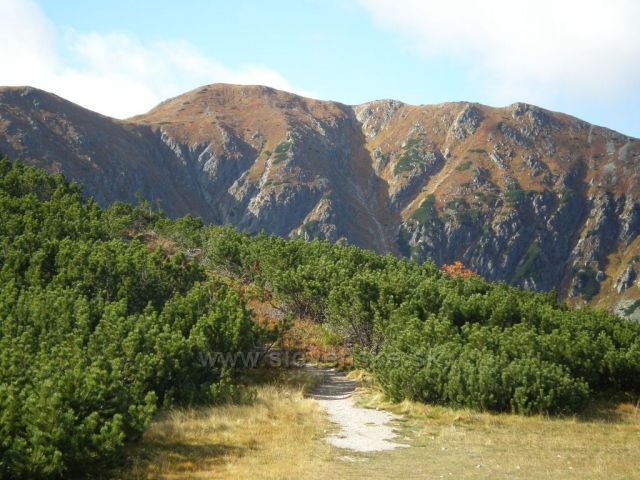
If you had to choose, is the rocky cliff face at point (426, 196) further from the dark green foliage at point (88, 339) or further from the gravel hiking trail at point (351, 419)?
the gravel hiking trail at point (351, 419)

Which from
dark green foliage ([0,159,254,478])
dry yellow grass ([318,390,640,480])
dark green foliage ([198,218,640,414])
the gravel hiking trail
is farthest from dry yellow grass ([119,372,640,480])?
dark green foliage ([0,159,254,478])

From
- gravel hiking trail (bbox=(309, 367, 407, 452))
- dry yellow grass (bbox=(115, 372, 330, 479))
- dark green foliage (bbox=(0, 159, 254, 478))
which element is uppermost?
dark green foliage (bbox=(0, 159, 254, 478))

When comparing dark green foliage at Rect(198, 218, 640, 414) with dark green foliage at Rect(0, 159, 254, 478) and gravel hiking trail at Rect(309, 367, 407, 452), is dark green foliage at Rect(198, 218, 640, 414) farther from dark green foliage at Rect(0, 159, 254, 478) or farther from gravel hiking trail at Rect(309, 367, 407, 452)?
dark green foliage at Rect(0, 159, 254, 478)

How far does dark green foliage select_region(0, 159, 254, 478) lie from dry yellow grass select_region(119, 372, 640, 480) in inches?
46.4

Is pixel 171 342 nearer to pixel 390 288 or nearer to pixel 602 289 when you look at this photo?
pixel 390 288

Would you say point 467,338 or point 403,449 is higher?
point 467,338

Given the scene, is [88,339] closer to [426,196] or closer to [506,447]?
[506,447]

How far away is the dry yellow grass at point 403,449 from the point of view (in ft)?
41.6

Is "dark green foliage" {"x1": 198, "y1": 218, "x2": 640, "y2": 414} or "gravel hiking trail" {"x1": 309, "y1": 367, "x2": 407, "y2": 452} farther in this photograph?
"dark green foliage" {"x1": 198, "y1": 218, "x2": 640, "y2": 414}

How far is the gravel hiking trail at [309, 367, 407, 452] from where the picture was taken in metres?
15.5

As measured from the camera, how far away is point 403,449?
1499 centimetres

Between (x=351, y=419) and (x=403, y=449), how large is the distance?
149 inches

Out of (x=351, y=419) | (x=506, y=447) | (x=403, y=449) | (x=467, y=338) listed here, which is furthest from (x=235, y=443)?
(x=467, y=338)

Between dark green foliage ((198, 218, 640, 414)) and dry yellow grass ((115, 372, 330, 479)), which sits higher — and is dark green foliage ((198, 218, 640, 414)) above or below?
above
